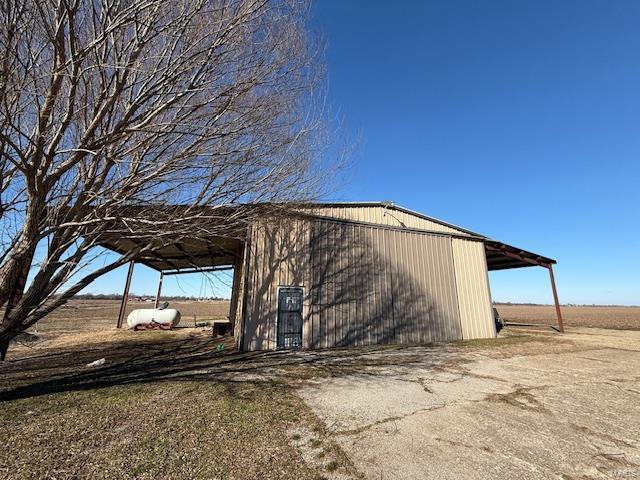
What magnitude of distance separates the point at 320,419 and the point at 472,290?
1075 centimetres

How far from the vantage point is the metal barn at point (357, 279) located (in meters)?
9.73

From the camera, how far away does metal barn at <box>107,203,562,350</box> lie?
9734mm

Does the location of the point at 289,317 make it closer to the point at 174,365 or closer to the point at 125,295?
the point at 174,365

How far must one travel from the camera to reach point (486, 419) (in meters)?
4.12

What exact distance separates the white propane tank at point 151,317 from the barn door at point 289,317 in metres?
9.85

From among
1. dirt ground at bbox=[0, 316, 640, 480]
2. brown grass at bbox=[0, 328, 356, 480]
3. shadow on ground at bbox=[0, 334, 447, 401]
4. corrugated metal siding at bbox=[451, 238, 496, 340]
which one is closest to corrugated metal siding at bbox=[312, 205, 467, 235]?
corrugated metal siding at bbox=[451, 238, 496, 340]

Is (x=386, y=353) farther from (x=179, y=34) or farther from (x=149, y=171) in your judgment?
(x=179, y=34)

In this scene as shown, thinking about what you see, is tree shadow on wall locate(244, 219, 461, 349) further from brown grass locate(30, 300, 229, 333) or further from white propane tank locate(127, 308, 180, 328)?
white propane tank locate(127, 308, 180, 328)

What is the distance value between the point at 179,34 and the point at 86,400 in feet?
17.2

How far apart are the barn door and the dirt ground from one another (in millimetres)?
1983

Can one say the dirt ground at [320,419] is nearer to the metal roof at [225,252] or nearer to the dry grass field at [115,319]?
the dry grass field at [115,319]

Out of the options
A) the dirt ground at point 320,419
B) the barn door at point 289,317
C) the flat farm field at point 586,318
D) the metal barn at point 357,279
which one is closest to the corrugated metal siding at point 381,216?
the metal barn at point 357,279

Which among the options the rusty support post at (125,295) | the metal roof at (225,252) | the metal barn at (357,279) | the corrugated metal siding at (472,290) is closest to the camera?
the metal barn at (357,279)

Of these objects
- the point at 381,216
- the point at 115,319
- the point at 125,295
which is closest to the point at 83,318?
the point at 115,319
